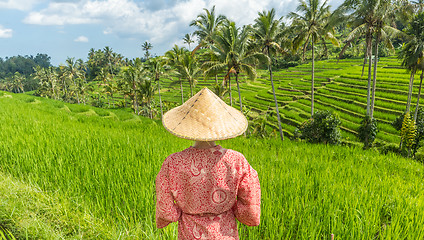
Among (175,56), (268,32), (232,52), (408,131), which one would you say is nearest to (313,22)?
(268,32)

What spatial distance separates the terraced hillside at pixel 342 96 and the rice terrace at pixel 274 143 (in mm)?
140

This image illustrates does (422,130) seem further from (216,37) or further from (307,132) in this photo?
(216,37)

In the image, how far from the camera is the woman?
3.79 feet

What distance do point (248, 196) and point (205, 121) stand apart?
0.50 meters

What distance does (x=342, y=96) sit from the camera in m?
22.6

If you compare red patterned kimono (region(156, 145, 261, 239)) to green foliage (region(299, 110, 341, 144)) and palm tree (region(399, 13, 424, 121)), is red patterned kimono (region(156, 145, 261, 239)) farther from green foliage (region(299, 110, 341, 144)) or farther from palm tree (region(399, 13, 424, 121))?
palm tree (region(399, 13, 424, 121))

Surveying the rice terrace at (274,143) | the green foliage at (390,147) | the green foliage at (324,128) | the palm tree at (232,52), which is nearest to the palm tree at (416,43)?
the rice terrace at (274,143)

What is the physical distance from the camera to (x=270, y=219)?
1.92m

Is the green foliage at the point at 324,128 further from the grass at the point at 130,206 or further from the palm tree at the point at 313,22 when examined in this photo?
the grass at the point at 130,206

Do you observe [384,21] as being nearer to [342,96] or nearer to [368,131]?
[368,131]

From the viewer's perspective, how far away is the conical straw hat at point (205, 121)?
111 cm

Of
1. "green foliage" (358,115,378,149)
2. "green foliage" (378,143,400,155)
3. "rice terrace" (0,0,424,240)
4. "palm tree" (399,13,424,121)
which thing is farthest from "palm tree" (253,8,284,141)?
"green foliage" (378,143,400,155)

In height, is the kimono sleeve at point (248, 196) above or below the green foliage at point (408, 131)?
above

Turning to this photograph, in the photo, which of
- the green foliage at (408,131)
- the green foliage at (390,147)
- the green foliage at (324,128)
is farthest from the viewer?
the green foliage at (390,147)
